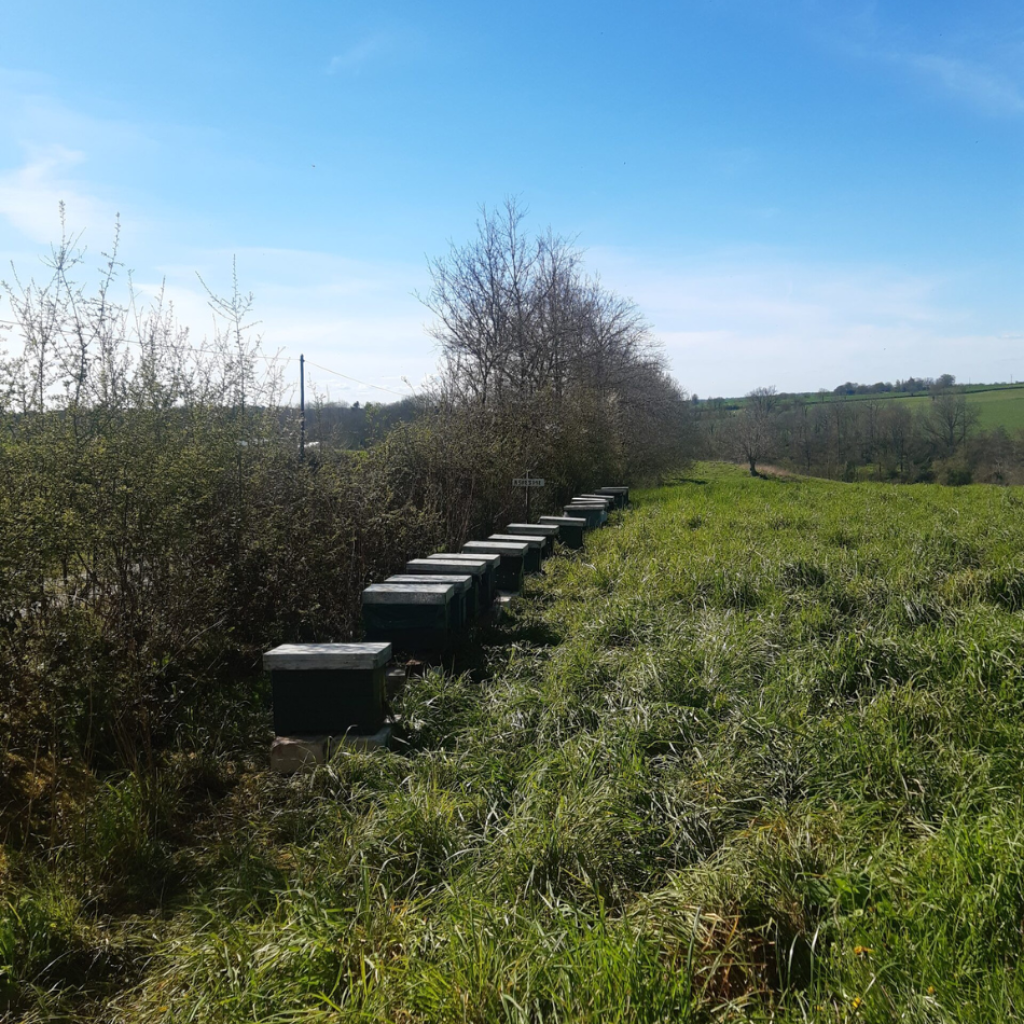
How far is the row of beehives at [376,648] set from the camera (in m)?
3.87

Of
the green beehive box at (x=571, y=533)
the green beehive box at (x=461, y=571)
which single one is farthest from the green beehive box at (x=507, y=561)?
the green beehive box at (x=571, y=533)

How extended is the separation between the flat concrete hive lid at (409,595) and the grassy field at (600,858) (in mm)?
625

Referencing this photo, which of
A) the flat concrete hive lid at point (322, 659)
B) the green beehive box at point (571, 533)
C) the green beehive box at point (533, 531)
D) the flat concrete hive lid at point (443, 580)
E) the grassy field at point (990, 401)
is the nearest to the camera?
the flat concrete hive lid at point (322, 659)

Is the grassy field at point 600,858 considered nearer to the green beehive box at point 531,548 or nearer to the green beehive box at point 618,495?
the green beehive box at point 531,548

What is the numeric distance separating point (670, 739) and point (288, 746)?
6.17 feet

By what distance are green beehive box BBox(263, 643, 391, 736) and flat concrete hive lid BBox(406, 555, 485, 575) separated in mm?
2058

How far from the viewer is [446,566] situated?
19.8 ft

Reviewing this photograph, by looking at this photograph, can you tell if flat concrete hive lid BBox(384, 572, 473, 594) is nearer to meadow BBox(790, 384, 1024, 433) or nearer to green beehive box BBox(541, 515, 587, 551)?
green beehive box BBox(541, 515, 587, 551)

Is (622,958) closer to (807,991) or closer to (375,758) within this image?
(807,991)

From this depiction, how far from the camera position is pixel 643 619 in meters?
5.68

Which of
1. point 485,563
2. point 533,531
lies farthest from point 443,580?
point 533,531

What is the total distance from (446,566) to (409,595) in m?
1.06

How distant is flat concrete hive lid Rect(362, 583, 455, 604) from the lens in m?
4.94

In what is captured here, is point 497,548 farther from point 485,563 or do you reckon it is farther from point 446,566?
point 446,566
